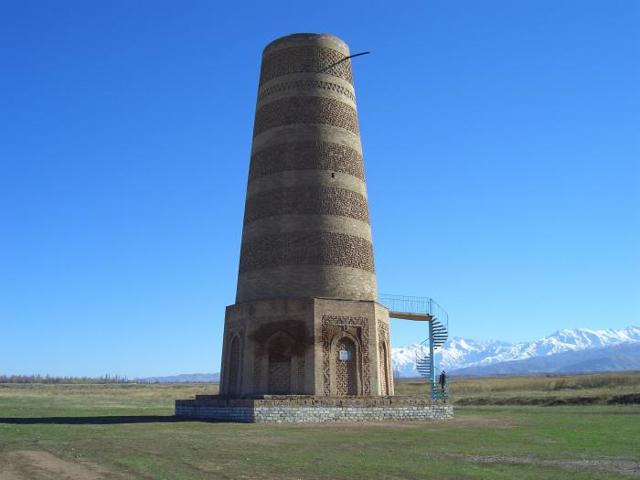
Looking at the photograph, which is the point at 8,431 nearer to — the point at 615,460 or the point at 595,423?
the point at 615,460

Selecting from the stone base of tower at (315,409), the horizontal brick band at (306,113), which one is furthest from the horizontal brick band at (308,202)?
the stone base of tower at (315,409)

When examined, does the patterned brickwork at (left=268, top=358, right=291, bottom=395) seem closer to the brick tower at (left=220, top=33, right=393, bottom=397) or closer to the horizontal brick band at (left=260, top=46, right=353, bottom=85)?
the brick tower at (left=220, top=33, right=393, bottom=397)

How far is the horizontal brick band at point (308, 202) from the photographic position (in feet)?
76.3

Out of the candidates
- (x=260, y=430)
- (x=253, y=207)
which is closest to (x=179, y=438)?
(x=260, y=430)

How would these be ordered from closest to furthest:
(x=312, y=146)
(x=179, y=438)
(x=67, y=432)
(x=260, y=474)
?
(x=260, y=474), (x=179, y=438), (x=67, y=432), (x=312, y=146)

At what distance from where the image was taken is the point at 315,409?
1930 cm

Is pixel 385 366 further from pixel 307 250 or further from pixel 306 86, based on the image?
pixel 306 86

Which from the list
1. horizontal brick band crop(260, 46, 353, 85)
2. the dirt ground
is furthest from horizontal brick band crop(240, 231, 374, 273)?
the dirt ground

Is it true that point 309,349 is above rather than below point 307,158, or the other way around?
below

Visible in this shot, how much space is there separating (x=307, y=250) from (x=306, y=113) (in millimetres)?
5301

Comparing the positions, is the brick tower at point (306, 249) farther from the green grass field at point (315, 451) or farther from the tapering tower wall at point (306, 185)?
the green grass field at point (315, 451)

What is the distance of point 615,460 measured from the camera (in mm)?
11008

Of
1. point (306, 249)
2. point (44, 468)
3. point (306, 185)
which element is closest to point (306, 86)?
point (306, 185)

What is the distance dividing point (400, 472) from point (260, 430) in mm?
7532
